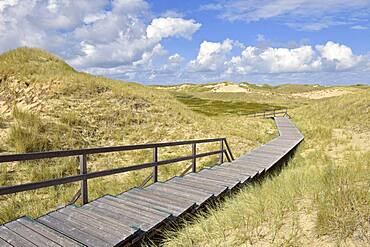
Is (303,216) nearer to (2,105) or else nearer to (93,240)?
(93,240)

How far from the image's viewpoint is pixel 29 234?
14.4 feet

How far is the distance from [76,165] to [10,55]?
17.1 metres

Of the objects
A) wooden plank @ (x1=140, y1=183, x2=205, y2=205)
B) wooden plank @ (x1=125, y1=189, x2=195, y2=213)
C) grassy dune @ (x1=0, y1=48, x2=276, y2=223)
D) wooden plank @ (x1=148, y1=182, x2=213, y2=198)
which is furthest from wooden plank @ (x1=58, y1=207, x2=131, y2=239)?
grassy dune @ (x1=0, y1=48, x2=276, y2=223)

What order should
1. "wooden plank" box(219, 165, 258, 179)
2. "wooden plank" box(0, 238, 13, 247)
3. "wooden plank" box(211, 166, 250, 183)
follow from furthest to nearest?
"wooden plank" box(219, 165, 258, 179), "wooden plank" box(211, 166, 250, 183), "wooden plank" box(0, 238, 13, 247)

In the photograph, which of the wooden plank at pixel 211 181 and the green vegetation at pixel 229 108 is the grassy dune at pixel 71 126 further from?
the green vegetation at pixel 229 108

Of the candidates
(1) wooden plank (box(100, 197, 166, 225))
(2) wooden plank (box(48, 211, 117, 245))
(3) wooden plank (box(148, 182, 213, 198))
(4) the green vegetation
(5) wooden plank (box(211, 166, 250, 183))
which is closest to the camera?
(2) wooden plank (box(48, 211, 117, 245))

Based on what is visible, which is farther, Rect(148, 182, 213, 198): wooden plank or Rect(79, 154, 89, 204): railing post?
Rect(148, 182, 213, 198): wooden plank

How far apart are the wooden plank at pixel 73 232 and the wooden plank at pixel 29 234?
32 centimetres

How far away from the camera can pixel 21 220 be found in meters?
4.84

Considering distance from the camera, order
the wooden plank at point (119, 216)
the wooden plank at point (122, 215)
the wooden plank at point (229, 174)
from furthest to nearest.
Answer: the wooden plank at point (229, 174) < the wooden plank at point (122, 215) < the wooden plank at point (119, 216)

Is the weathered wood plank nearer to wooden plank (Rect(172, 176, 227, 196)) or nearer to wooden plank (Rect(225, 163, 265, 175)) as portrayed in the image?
wooden plank (Rect(172, 176, 227, 196))

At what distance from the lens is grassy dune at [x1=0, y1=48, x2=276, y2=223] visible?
1026 cm

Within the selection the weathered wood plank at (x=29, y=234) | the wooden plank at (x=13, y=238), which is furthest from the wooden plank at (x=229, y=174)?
the wooden plank at (x=13, y=238)

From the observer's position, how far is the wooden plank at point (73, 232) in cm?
430
